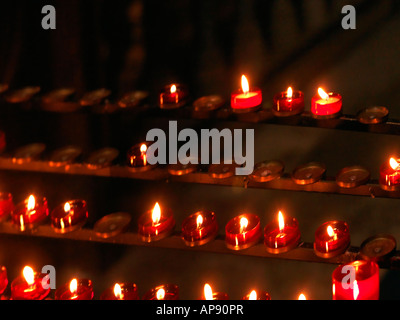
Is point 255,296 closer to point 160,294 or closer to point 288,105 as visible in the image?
point 160,294

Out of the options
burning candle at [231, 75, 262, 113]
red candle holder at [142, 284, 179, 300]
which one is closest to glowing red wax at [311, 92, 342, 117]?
burning candle at [231, 75, 262, 113]

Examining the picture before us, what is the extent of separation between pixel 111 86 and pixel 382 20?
898mm

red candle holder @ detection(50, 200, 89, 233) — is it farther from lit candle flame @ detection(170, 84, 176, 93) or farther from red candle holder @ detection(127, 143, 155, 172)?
lit candle flame @ detection(170, 84, 176, 93)

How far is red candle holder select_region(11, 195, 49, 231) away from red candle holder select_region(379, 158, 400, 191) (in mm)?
1005

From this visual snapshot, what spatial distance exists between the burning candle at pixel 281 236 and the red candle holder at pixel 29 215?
70 centimetres

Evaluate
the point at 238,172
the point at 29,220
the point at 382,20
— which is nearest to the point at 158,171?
the point at 238,172

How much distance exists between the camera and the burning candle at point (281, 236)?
6.01 ft

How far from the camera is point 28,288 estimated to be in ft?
6.52

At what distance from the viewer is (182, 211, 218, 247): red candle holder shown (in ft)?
6.24

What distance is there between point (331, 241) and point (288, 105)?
0.39m

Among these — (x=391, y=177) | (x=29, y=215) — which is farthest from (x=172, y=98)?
(x=391, y=177)

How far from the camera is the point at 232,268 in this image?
235cm

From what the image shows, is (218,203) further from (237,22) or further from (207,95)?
(237,22)

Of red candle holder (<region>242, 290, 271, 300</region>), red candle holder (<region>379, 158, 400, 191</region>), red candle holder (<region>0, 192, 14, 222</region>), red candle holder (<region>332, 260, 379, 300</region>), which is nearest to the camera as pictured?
red candle holder (<region>332, 260, 379, 300</region>)
